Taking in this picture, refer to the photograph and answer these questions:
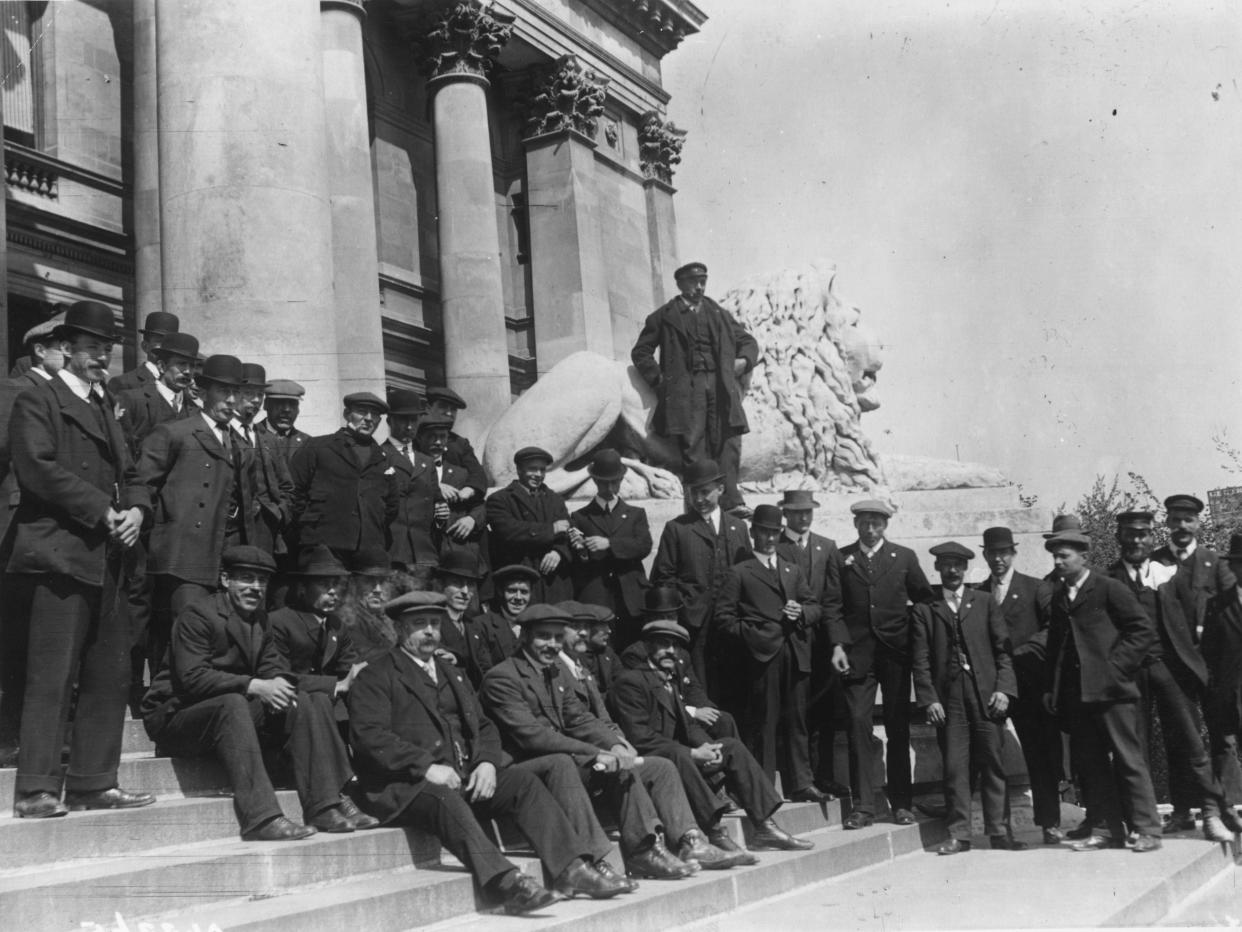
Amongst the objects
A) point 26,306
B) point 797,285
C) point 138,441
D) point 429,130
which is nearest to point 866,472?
point 797,285

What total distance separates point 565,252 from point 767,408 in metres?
9.85

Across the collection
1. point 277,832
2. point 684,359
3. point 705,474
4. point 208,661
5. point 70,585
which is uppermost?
point 684,359

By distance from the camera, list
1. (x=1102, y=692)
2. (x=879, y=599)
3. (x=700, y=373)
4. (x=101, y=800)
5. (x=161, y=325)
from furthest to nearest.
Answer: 1. (x=700, y=373)
2. (x=879, y=599)
3. (x=161, y=325)
4. (x=1102, y=692)
5. (x=101, y=800)

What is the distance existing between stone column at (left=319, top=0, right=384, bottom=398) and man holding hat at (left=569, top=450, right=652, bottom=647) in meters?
5.50

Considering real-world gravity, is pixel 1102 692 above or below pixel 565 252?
below

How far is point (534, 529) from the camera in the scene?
32.9ft

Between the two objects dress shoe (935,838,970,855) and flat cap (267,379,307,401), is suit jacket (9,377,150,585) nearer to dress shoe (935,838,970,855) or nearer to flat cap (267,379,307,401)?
flat cap (267,379,307,401)

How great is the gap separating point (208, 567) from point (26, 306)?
9.02 m

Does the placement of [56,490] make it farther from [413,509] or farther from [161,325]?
[413,509]

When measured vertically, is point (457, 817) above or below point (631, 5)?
below

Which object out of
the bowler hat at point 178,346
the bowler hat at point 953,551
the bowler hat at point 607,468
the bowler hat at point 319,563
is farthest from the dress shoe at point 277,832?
the bowler hat at point 953,551

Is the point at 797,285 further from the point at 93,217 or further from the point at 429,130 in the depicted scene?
the point at 429,130

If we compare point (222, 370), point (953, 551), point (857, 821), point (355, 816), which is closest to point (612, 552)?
point (953, 551)

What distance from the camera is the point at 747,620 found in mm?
9578
